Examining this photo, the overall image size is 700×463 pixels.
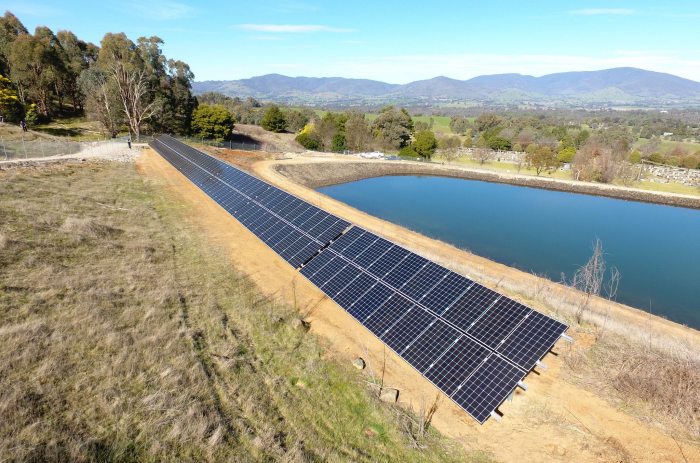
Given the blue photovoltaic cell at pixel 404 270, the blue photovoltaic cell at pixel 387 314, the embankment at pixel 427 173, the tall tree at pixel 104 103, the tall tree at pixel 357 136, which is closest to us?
the blue photovoltaic cell at pixel 387 314

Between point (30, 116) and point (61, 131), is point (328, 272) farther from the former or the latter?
point (61, 131)

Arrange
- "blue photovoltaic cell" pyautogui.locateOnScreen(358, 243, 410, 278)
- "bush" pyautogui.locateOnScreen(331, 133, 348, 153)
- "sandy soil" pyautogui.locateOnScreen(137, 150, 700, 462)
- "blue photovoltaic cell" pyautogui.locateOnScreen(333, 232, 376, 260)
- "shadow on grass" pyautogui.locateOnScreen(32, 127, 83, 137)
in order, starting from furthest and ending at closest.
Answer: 1. "bush" pyautogui.locateOnScreen(331, 133, 348, 153)
2. "shadow on grass" pyautogui.locateOnScreen(32, 127, 83, 137)
3. "blue photovoltaic cell" pyautogui.locateOnScreen(333, 232, 376, 260)
4. "blue photovoltaic cell" pyautogui.locateOnScreen(358, 243, 410, 278)
5. "sandy soil" pyautogui.locateOnScreen(137, 150, 700, 462)

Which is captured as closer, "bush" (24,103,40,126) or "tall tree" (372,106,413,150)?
"bush" (24,103,40,126)

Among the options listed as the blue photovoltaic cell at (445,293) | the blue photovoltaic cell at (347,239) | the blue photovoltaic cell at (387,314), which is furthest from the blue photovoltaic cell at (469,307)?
the blue photovoltaic cell at (347,239)

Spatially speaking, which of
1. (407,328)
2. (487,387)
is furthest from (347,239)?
(487,387)

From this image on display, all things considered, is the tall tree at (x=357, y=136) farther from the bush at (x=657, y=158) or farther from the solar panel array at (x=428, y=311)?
the solar panel array at (x=428, y=311)

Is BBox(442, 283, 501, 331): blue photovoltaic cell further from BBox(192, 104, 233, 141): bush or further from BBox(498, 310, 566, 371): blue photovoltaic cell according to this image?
BBox(192, 104, 233, 141): bush

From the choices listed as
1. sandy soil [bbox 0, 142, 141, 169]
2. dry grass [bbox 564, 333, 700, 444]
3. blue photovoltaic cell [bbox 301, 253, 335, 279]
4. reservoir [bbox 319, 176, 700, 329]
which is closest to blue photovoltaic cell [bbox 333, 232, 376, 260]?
blue photovoltaic cell [bbox 301, 253, 335, 279]
